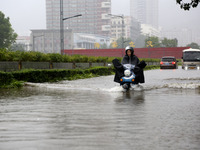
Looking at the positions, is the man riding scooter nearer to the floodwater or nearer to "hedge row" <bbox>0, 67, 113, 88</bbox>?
the floodwater

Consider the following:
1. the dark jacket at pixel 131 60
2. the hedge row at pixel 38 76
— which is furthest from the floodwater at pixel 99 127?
the hedge row at pixel 38 76

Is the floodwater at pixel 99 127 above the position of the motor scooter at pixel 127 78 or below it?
below

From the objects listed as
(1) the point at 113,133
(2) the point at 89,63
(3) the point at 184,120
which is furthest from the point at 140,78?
(2) the point at 89,63

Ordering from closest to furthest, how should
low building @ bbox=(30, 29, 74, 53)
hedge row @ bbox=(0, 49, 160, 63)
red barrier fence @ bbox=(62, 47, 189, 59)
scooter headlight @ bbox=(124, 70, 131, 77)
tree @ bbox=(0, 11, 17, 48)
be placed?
scooter headlight @ bbox=(124, 70, 131, 77)
hedge row @ bbox=(0, 49, 160, 63)
tree @ bbox=(0, 11, 17, 48)
red barrier fence @ bbox=(62, 47, 189, 59)
low building @ bbox=(30, 29, 74, 53)

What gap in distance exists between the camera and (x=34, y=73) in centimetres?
2019

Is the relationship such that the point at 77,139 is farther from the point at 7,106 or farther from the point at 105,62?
the point at 105,62

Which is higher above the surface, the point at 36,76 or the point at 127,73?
the point at 127,73

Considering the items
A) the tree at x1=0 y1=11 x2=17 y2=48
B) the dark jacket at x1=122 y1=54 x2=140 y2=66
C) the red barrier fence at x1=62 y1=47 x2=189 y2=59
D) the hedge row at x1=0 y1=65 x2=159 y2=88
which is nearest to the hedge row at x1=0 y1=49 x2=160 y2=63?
the hedge row at x1=0 y1=65 x2=159 y2=88

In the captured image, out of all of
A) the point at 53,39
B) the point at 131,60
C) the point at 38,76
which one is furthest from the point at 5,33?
the point at 53,39

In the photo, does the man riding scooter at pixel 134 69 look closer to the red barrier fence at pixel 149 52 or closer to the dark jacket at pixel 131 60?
the dark jacket at pixel 131 60

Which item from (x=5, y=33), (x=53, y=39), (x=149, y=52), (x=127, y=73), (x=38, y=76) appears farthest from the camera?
(x=53, y=39)

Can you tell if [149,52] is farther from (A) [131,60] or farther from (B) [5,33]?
(A) [131,60]

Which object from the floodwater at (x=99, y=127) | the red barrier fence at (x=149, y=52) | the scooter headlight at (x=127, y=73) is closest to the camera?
the floodwater at (x=99, y=127)

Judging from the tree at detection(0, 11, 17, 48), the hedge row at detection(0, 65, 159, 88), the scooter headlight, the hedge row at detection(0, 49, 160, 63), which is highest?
the tree at detection(0, 11, 17, 48)
